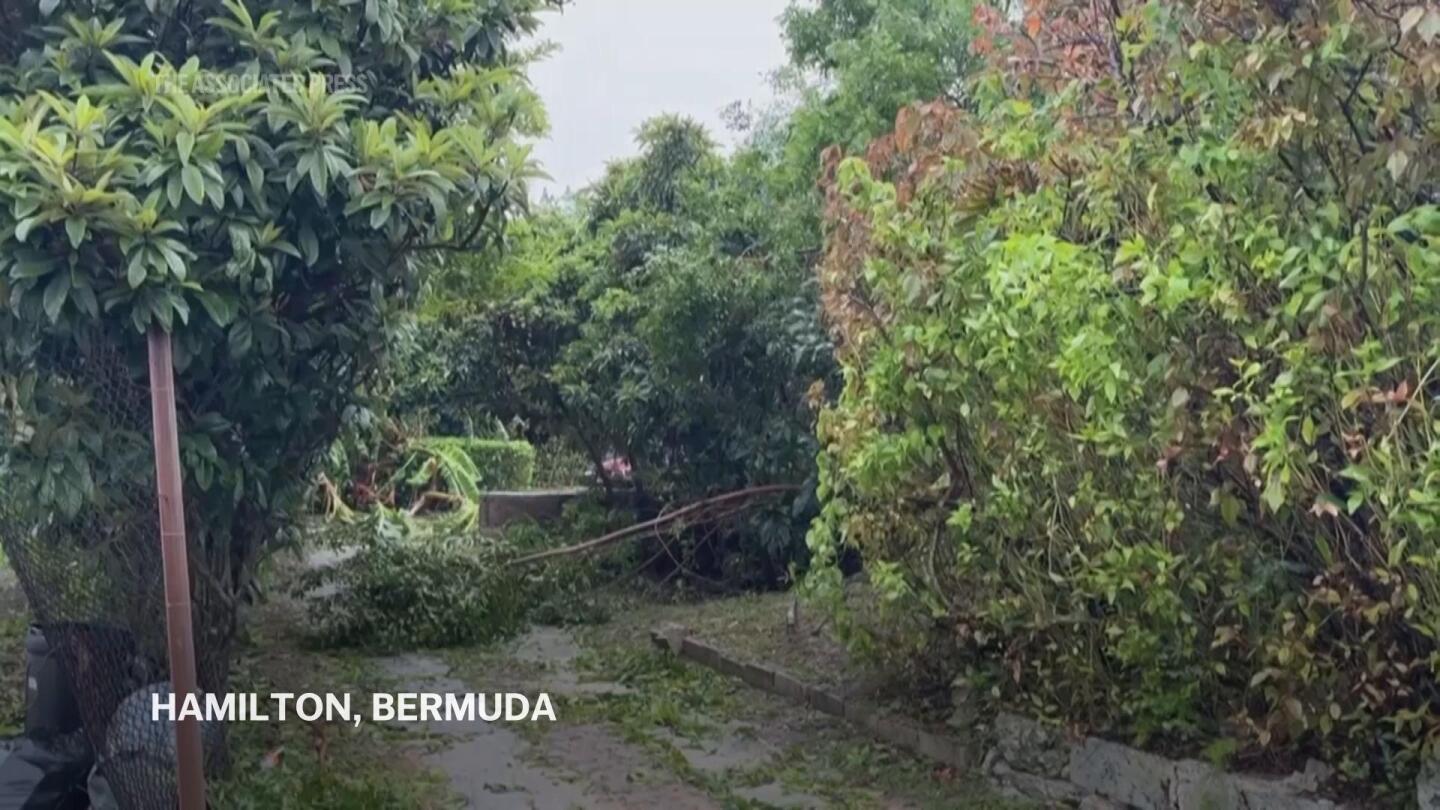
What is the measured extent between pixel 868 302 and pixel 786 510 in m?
3.77

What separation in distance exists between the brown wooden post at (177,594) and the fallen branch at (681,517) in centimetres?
520

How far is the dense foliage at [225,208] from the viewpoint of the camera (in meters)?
3.74

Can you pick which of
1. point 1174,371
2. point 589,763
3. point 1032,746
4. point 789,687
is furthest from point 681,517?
point 1174,371

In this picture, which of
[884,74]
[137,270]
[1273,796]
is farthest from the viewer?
[884,74]

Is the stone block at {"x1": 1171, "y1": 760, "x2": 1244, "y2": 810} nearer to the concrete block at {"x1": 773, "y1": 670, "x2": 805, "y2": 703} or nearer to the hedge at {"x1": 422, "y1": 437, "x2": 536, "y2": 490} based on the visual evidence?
the concrete block at {"x1": 773, "y1": 670, "x2": 805, "y2": 703}

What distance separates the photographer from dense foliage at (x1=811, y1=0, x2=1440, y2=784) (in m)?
3.13

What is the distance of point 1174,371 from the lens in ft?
11.6

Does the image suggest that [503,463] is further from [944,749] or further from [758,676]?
[944,749]

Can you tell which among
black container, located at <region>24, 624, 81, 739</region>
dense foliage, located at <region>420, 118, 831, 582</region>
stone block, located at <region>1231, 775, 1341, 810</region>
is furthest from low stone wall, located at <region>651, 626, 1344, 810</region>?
black container, located at <region>24, 624, 81, 739</region>

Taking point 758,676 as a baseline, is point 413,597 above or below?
above

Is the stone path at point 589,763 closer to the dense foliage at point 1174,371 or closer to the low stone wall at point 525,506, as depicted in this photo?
the dense foliage at point 1174,371

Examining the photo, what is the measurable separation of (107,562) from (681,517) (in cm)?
516

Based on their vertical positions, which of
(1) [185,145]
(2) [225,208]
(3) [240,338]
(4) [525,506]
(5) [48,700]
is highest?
(1) [185,145]

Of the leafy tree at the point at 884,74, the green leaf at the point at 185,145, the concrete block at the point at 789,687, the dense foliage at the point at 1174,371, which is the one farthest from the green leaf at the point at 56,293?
the leafy tree at the point at 884,74
